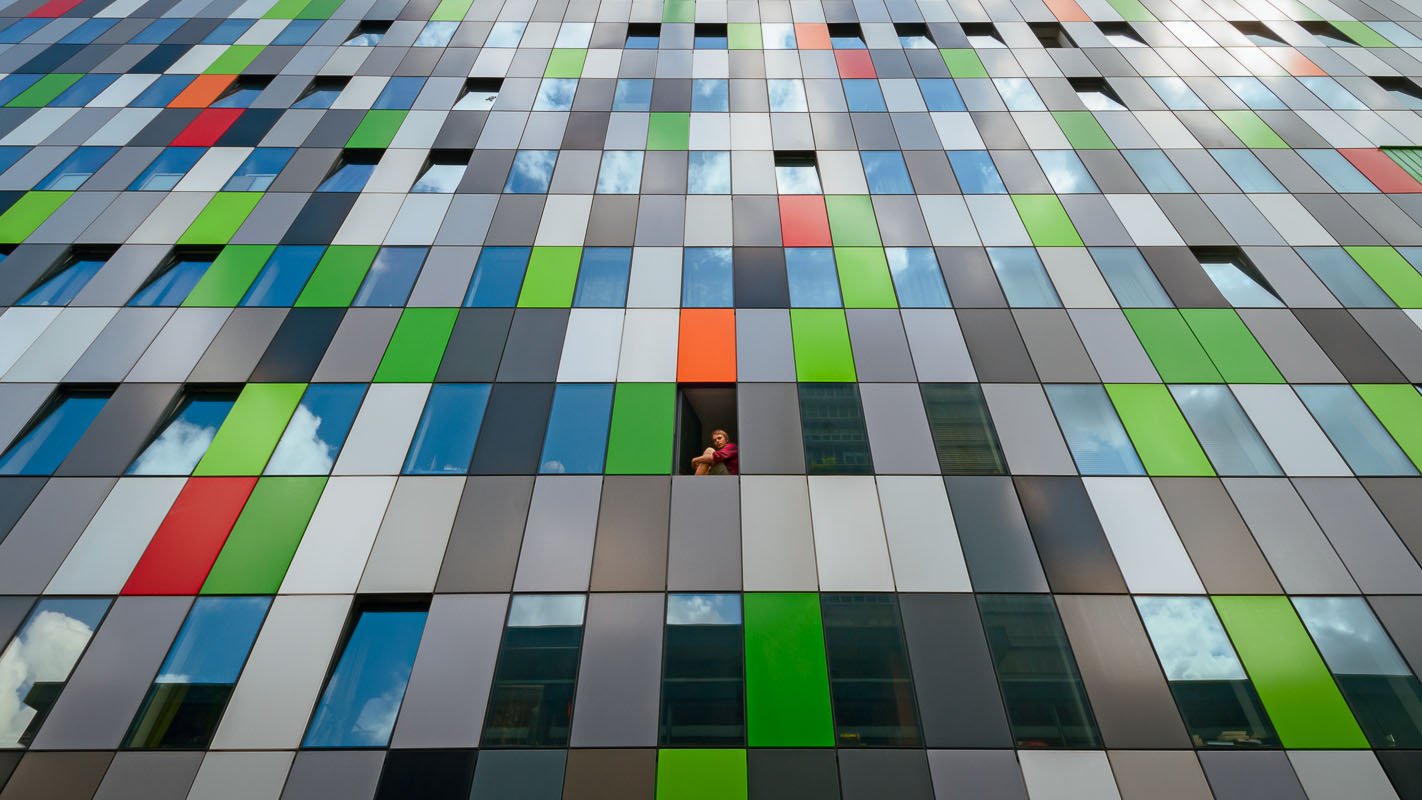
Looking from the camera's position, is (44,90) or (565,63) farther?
(565,63)

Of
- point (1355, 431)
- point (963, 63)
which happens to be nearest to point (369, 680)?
point (1355, 431)

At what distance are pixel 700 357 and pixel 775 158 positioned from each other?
6.67 meters

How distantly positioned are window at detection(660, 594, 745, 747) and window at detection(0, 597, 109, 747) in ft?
26.3

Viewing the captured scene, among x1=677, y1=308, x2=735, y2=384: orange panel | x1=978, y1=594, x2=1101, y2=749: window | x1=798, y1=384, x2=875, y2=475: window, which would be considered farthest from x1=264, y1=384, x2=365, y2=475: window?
x1=978, y1=594, x2=1101, y2=749: window

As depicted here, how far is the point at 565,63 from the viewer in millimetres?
18719

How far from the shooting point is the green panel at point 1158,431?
10.8m

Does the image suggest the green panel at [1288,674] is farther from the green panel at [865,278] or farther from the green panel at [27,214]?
the green panel at [27,214]

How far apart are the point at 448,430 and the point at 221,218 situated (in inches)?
329

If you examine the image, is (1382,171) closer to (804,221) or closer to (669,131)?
(804,221)

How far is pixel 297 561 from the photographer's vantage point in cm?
985

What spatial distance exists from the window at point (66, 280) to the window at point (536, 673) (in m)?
11.9

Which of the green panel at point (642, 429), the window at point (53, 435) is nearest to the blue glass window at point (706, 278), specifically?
the green panel at point (642, 429)

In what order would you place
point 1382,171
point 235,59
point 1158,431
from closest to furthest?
point 1158,431 → point 1382,171 → point 235,59

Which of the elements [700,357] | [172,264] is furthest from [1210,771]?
[172,264]
